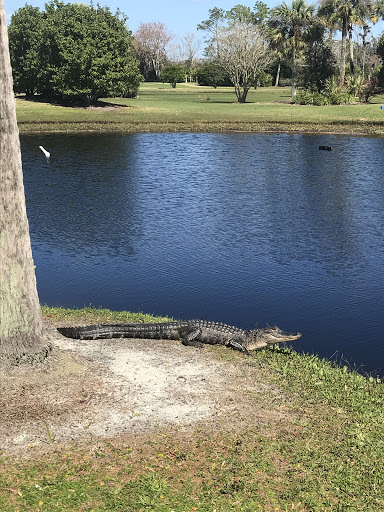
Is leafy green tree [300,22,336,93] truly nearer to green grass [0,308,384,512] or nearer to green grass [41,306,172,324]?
green grass [41,306,172,324]

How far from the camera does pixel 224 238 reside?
21.1m

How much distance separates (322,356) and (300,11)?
246ft

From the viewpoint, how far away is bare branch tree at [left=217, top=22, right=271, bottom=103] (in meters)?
74.6

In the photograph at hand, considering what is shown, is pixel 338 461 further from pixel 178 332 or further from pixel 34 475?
pixel 178 332

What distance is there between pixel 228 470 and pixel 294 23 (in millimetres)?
78689

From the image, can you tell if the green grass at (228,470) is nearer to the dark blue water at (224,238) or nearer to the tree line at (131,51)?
the dark blue water at (224,238)

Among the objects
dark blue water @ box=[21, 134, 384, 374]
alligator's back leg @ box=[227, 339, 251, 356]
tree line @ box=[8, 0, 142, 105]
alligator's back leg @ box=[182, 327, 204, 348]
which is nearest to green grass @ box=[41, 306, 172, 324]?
alligator's back leg @ box=[182, 327, 204, 348]

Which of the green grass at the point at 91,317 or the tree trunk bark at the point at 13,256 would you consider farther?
the green grass at the point at 91,317

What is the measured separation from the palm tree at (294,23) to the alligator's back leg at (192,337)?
70991 mm

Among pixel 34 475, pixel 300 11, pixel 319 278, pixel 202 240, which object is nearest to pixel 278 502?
pixel 34 475

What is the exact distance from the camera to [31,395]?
8.87 meters

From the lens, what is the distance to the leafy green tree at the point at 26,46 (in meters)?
70.7

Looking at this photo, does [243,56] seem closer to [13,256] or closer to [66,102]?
[66,102]

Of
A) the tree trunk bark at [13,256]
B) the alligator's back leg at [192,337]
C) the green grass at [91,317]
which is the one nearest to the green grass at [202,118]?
the green grass at [91,317]
